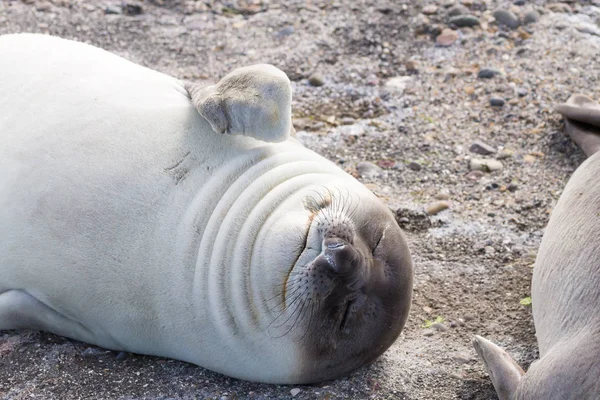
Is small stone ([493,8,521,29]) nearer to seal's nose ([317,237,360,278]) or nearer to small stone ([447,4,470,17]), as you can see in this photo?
small stone ([447,4,470,17])

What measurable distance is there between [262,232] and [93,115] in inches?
33.3

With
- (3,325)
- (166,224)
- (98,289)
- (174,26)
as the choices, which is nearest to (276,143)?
(166,224)

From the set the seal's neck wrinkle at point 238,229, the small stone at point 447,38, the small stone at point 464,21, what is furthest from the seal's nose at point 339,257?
the small stone at point 464,21

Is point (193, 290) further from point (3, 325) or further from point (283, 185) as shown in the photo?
point (3, 325)

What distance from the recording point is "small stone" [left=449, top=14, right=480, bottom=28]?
19.5ft

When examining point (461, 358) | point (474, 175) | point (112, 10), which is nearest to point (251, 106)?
point (461, 358)

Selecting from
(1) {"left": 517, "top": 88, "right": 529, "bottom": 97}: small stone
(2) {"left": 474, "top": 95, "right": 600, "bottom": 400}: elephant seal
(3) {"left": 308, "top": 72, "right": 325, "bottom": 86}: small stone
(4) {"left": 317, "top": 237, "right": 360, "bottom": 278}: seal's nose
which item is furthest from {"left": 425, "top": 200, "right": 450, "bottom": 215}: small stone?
(4) {"left": 317, "top": 237, "right": 360, "bottom": 278}: seal's nose

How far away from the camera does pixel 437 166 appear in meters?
4.88

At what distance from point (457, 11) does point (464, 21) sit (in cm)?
11

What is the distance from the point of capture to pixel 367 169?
4.81m

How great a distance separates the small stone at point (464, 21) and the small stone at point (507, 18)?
145 mm

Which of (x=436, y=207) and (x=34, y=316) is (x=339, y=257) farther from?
(x=436, y=207)

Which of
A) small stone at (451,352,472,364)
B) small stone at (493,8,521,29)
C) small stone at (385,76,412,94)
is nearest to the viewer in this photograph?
small stone at (451,352,472,364)

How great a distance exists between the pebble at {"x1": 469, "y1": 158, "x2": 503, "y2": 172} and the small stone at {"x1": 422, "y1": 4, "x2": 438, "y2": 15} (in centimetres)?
155
